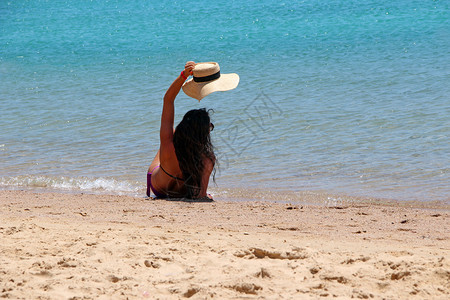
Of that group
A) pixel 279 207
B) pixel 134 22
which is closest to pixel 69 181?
pixel 279 207

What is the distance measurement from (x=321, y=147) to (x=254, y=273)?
4.10m

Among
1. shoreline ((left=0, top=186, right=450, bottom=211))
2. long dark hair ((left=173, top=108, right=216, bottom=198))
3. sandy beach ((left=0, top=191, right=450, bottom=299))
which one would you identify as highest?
long dark hair ((left=173, top=108, right=216, bottom=198))

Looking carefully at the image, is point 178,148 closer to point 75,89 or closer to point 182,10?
point 75,89

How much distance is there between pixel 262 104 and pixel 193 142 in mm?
5041

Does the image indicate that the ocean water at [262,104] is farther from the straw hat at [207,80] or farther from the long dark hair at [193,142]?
the straw hat at [207,80]

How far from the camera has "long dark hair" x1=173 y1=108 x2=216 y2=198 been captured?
4.89 meters

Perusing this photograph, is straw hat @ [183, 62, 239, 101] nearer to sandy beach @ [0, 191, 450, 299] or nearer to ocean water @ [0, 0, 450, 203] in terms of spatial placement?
sandy beach @ [0, 191, 450, 299]

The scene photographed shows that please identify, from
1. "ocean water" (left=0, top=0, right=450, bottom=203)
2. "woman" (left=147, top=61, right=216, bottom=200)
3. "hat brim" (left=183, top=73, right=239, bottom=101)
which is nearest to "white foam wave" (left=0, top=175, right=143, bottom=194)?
"ocean water" (left=0, top=0, right=450, bottom=203)

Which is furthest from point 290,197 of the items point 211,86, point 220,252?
point 220,252

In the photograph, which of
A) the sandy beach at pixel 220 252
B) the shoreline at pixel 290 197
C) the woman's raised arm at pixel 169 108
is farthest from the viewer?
the shoreline at pixel 290 197

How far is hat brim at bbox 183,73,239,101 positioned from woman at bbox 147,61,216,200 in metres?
0.12

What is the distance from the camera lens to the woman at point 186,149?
16.1ft

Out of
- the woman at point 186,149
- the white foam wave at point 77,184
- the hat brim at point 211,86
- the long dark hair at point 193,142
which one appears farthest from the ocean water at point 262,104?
the hat brim at point 211,86

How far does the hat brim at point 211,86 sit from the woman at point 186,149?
0.12 m
